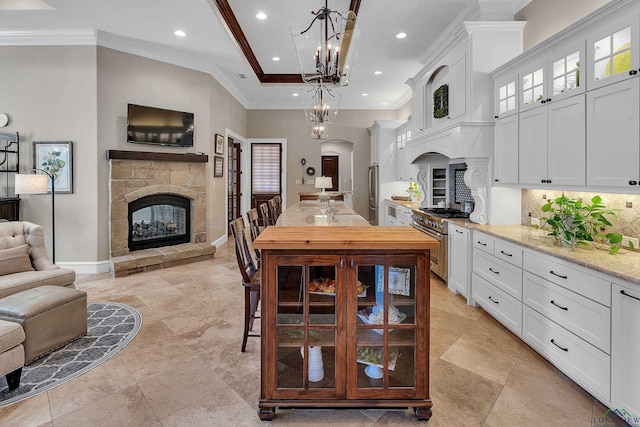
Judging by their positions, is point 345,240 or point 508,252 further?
point 508,252

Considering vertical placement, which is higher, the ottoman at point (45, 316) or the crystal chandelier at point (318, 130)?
the crystal chandelier at point (318, 130)

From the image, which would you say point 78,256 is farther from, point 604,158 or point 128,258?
point 604,158

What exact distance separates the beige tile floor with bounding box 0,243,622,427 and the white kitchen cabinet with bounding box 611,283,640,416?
24 cm

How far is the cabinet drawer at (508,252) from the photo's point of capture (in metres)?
2.56

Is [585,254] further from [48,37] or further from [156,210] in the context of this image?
[48,37]

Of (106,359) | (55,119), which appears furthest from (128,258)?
(106,359)

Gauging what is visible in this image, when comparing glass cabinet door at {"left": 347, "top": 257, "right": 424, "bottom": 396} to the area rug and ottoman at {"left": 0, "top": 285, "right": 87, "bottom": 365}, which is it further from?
ottoman at {"left": 0, "top": 285, "right": 87, "bottom": 365}

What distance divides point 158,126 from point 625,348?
18.3 feet

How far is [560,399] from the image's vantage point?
6.39ft

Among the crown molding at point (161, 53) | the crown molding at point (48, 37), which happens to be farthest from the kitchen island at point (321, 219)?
the crown molding at point (48, 37)

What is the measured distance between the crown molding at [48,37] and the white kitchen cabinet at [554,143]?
531 centimetres

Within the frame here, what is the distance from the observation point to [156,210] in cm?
524

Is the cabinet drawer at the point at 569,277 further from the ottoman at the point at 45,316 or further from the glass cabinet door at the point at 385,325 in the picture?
the ottoman at the point at 45,316

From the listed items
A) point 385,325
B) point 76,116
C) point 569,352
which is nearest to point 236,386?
point 385,325
